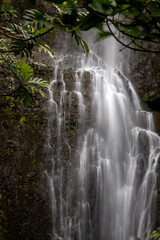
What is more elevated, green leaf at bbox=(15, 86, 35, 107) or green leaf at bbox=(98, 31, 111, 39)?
green leaf at bbox=(98, 31, 111, 39)

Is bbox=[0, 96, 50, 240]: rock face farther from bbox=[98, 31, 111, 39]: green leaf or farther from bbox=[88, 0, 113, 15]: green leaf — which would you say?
bbox=[88, 0, 113, 15]: green leaf

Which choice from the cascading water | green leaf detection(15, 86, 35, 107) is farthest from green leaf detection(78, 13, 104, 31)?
the cascading water

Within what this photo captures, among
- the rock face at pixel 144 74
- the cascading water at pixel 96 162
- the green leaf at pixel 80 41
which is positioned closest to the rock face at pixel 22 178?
the cascading water at pixel 96 162

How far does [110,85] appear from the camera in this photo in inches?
307

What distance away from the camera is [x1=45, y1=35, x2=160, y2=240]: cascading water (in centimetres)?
570

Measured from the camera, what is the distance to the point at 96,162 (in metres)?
6.18

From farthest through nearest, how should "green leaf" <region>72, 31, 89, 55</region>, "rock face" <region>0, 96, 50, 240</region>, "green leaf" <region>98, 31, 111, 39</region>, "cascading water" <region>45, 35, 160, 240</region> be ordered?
"cascading water" <region>45, 35, 160, 240</region>, "rock face" <region>0, 96, 50, 240</region>, "green leaf" <region>72, 31, 89, 55</region>, "green leaf" <region>98, 31, 111, 39</region>

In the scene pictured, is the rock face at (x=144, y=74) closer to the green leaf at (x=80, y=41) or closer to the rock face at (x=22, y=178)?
the rock face at (x=22, y=178)

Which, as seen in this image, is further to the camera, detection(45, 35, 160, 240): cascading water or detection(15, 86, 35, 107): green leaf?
detection(45, 35, 160, 240): cascading water

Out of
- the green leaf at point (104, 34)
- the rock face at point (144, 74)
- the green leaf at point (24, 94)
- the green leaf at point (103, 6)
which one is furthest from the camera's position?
the rock face at point (144, 74)

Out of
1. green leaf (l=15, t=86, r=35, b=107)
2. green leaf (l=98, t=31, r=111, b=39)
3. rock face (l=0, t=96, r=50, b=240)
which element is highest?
green leaf (l=98, t=31, r=111, b=39)

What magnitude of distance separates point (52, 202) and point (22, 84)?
4.84 metres

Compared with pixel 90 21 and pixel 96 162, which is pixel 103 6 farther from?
pixel 96 162

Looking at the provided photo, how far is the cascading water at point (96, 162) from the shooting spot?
5695 mm
